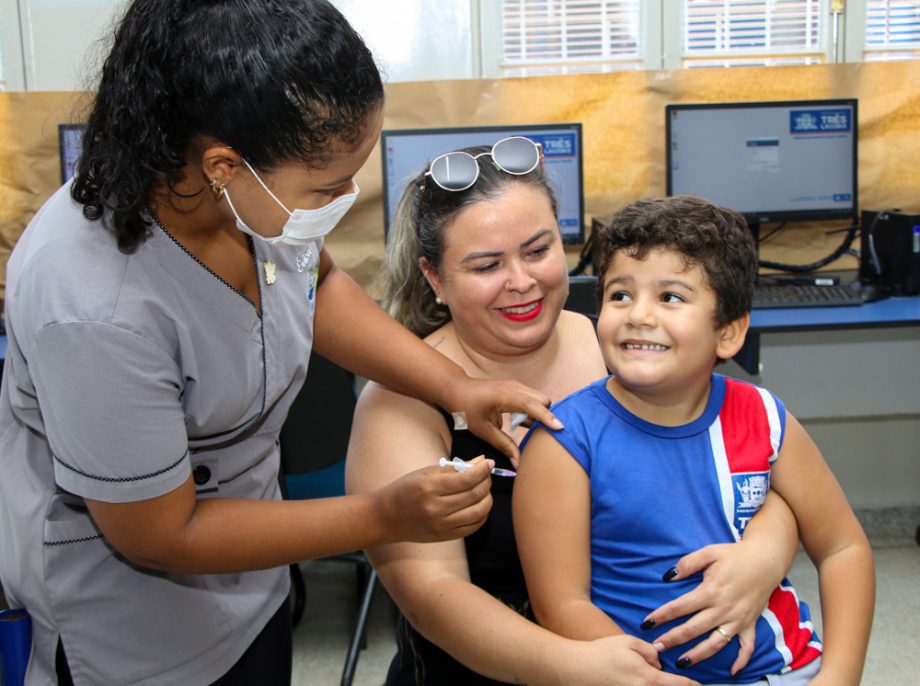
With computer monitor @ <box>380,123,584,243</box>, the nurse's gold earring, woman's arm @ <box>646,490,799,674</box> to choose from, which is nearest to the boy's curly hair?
woman's arm @ <box>646,490,799,674</box>

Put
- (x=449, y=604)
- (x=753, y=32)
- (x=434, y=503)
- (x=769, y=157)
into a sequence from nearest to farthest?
(x=434, y=503) < (x=449, y=604) < (x=769, y=157) < (x=753, y=32)

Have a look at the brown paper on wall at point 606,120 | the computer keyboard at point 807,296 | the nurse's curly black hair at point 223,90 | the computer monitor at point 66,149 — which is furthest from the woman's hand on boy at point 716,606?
the computer monitor at point 66,149

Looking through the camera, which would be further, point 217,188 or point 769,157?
point 769,157

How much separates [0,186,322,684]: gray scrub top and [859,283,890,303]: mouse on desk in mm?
2333

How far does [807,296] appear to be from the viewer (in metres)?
3.12

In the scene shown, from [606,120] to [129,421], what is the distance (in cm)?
271

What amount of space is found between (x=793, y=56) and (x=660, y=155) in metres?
0.67

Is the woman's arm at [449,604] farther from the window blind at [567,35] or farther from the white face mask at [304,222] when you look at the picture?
the window blind at [567,35]

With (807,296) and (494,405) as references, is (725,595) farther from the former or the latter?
(807,296)

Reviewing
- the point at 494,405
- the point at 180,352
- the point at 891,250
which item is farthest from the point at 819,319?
the point at 180,352

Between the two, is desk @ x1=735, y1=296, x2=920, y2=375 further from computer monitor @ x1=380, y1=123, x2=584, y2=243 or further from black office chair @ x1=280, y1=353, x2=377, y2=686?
black office chair @ x1=280, y1=353, x2=377, y2=686

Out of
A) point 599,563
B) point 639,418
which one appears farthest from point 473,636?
point 639,418

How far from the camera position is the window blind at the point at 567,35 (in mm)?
3518

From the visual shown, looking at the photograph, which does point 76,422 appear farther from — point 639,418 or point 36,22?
point 36,22
